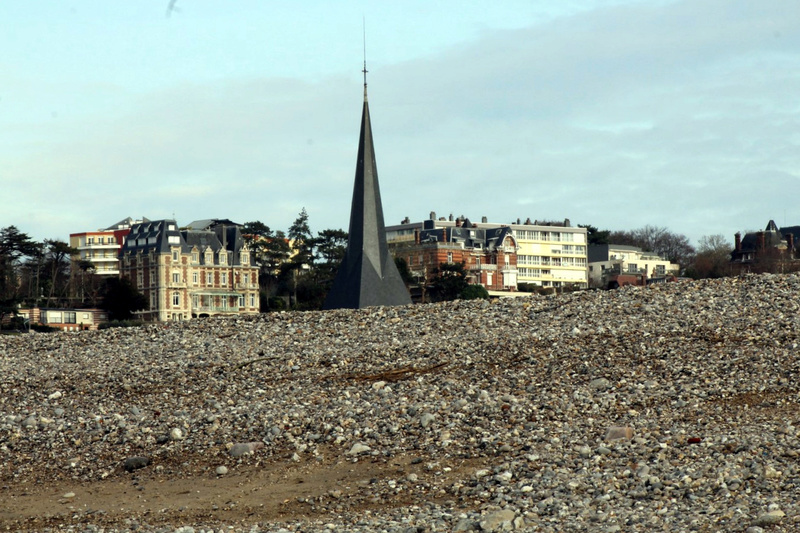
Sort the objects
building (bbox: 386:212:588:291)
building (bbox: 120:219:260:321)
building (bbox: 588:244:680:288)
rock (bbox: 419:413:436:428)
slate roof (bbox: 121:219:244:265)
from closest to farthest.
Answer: rock (bbox: 419:413:436:428), building (bbox: 120:219:260:321), slate roof (bbox: 121:219:244:265), building (bbox: 386:212:588:291), building (bbox: 588:244:680:288)

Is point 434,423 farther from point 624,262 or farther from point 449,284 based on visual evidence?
point 624,262

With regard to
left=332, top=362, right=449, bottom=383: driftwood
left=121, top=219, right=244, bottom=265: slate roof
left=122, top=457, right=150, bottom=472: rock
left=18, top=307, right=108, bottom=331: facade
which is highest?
left=121, top=219, right=244, bottom=265: slate roof

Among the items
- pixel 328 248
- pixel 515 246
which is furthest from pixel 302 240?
pixel 515 246

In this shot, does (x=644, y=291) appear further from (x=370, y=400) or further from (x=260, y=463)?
(x=260, y=463)

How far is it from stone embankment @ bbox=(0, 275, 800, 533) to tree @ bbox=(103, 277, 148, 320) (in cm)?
6002

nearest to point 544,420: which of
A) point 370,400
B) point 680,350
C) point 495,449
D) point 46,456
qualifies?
point 495,449

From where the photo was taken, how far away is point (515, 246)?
125812mm

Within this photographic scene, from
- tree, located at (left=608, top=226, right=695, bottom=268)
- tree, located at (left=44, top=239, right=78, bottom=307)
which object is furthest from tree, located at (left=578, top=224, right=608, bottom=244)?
tree, located at (left=44, top=239, right=78, bottom=307)

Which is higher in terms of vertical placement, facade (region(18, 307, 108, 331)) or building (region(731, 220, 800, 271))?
building (region(731, 220, 800, 271))

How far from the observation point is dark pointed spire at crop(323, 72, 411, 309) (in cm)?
3488

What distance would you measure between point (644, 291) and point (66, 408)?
1129 cm

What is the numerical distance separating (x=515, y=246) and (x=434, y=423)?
112m

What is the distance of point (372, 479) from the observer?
12844 mm

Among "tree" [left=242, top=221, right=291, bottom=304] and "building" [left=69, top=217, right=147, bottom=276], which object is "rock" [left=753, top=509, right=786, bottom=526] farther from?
"building" [left=69, top=217, right=147, bottom=276]
